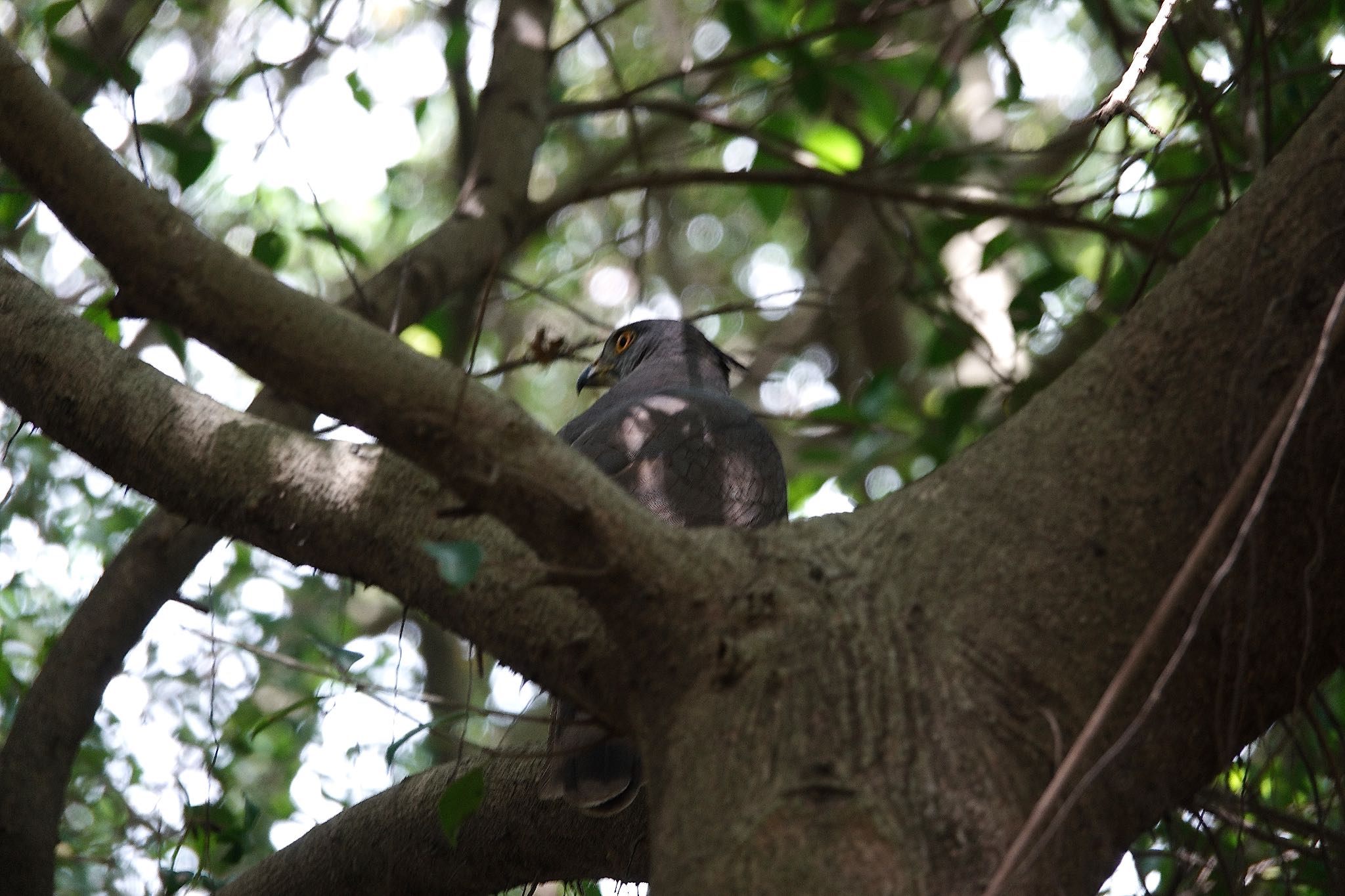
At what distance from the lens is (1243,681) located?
1.74 metres

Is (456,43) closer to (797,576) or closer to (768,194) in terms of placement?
(768,194)

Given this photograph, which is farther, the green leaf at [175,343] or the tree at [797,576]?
the green leaf at [175,343]

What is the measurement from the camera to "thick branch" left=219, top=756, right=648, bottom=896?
269cm

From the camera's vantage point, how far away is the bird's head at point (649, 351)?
4.87 meters

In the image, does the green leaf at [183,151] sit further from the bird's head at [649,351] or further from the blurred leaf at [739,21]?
the blurred leaf at [739,21]

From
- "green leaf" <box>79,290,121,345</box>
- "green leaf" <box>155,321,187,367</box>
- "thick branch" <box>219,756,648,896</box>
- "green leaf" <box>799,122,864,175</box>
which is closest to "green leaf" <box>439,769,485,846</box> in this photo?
"thick branch" <box>219,756,648,896</box>

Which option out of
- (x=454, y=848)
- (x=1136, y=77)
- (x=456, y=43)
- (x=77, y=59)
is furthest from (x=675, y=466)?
(x=456, y=43)

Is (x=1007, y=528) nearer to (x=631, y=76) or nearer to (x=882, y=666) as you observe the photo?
(x=882, y=666)

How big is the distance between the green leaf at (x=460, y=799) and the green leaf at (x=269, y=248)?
7.31ft

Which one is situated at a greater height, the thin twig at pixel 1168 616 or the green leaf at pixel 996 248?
the green leaf at pixel 996 248

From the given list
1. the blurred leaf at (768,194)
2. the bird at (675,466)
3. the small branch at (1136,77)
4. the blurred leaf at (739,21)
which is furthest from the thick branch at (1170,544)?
the blurred leaf at (739,21)

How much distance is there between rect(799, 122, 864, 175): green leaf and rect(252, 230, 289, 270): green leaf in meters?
2.00

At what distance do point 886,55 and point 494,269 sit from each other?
11.3 feet

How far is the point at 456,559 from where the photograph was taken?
1636mm
